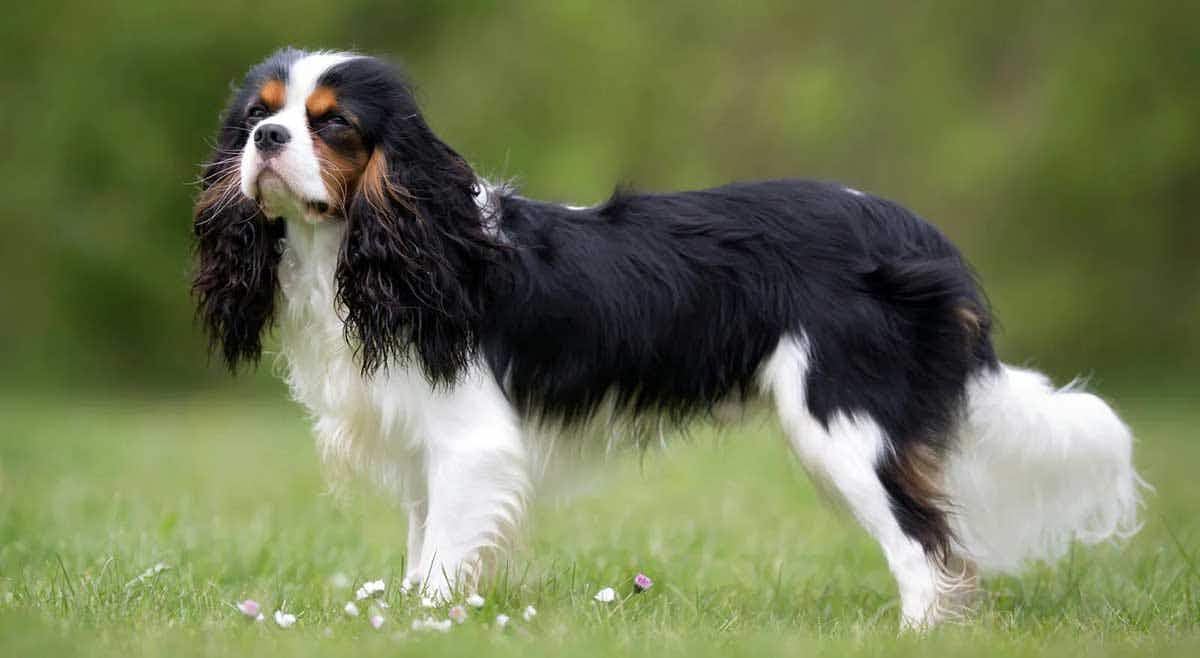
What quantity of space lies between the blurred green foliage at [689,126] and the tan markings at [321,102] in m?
12.1

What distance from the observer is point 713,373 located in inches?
178

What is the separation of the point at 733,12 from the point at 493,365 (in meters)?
15.2

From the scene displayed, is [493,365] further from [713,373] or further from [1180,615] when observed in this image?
[1180,615]

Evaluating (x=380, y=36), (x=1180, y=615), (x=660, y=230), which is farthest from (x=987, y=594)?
(x=380, y=36)

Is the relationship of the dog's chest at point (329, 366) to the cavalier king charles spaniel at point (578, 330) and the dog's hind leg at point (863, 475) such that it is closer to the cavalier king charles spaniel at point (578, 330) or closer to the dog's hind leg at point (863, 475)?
the cavalier king charles spaniel at point (578, 330)

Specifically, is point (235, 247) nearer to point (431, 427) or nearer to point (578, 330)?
point (431, 427)

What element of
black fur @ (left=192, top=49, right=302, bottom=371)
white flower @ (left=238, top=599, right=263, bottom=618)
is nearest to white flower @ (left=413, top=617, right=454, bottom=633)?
white flower @ (left=238, top=599, right=263, bottom=618)

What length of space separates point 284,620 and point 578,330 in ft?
4.15

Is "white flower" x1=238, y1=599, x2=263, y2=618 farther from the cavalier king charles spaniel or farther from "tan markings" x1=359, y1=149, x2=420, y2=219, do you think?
"tan markings" x1=359, y1=149, x2=420, y2=219

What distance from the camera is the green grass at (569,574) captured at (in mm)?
3812

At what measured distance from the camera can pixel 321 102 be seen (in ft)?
13.6

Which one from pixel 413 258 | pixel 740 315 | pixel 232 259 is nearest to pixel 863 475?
pixel 740 315

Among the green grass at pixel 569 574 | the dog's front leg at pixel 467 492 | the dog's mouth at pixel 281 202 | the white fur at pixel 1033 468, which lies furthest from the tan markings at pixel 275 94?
the white fur at pixel 1033 468

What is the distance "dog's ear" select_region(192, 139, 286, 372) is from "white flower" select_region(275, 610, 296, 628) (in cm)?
94
